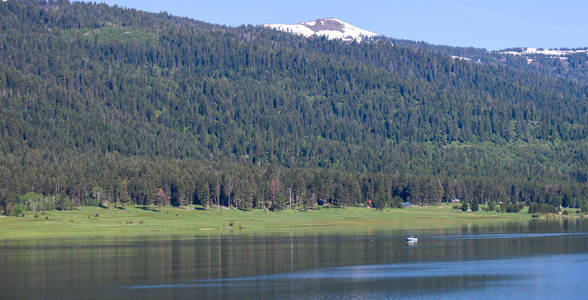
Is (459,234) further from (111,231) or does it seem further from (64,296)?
(64,296)

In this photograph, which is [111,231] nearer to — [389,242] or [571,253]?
[389,242]

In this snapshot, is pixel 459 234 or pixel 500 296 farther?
pixel 459 234

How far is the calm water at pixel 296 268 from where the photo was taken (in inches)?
3334

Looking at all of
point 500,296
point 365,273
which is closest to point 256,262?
point 365,273

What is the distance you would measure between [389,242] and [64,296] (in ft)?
240

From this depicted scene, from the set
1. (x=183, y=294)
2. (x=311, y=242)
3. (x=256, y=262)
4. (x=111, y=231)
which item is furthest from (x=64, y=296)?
(x=111, y=231)

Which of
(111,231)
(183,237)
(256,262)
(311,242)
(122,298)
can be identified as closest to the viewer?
(122,298)

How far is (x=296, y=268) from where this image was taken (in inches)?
4082

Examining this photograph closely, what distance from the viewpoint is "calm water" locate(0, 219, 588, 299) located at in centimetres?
8469

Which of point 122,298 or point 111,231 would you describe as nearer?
point 122,298

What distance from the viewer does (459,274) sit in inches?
3844

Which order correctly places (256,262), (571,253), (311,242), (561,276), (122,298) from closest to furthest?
(122,298), (561,276), (256,262), (571,253), (311,242)

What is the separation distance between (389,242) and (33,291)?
72633 millimetres

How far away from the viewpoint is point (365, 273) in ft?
324
